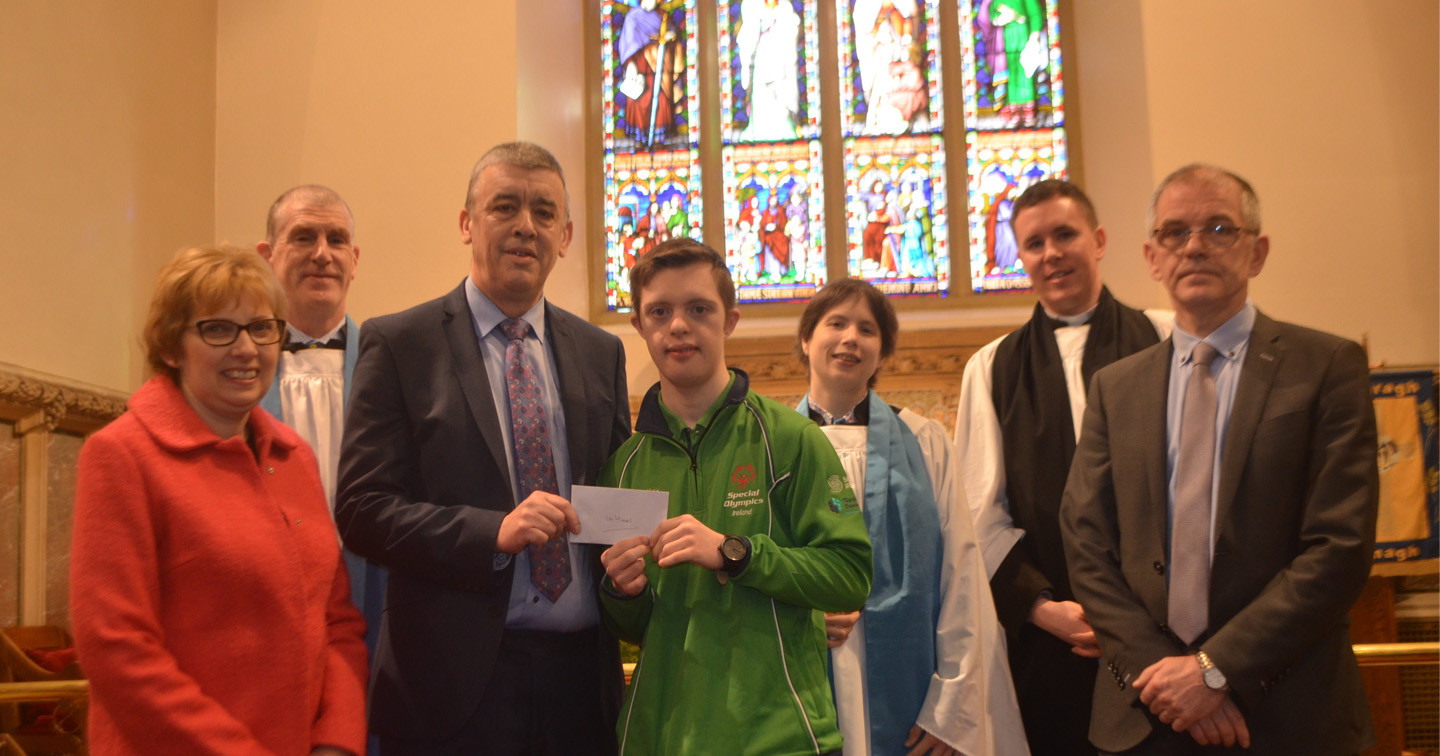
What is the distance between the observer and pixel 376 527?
224 cm

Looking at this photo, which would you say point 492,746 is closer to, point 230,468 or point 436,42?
point 230,468

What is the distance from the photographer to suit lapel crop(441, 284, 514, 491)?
7.75ft

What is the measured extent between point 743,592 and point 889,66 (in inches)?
239

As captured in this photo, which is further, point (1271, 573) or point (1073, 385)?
point (1073, 385)

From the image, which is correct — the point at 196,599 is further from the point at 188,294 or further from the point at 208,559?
the point at 188,294

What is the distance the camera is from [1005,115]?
749 cm

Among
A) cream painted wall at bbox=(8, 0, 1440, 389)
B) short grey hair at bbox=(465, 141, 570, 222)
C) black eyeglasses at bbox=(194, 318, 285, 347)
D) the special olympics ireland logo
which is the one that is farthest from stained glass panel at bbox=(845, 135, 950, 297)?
black eyeglasses at bbox=(194, 318, 285, 347)

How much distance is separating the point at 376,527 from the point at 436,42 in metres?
5.25

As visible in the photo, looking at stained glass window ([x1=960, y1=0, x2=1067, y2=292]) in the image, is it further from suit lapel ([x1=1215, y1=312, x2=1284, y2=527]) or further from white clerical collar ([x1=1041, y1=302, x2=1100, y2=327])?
suit lapel ([x1=1215, y1=312, x2=1284, y2=527])

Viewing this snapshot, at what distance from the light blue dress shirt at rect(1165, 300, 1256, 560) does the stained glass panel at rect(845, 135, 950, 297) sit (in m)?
4.57

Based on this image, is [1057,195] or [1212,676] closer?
[1212,676]

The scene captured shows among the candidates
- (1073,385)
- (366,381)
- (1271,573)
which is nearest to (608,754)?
(366,381)

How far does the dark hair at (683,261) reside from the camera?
95.3 inches

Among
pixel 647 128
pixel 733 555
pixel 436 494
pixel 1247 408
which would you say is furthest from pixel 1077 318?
pixel 647 128
